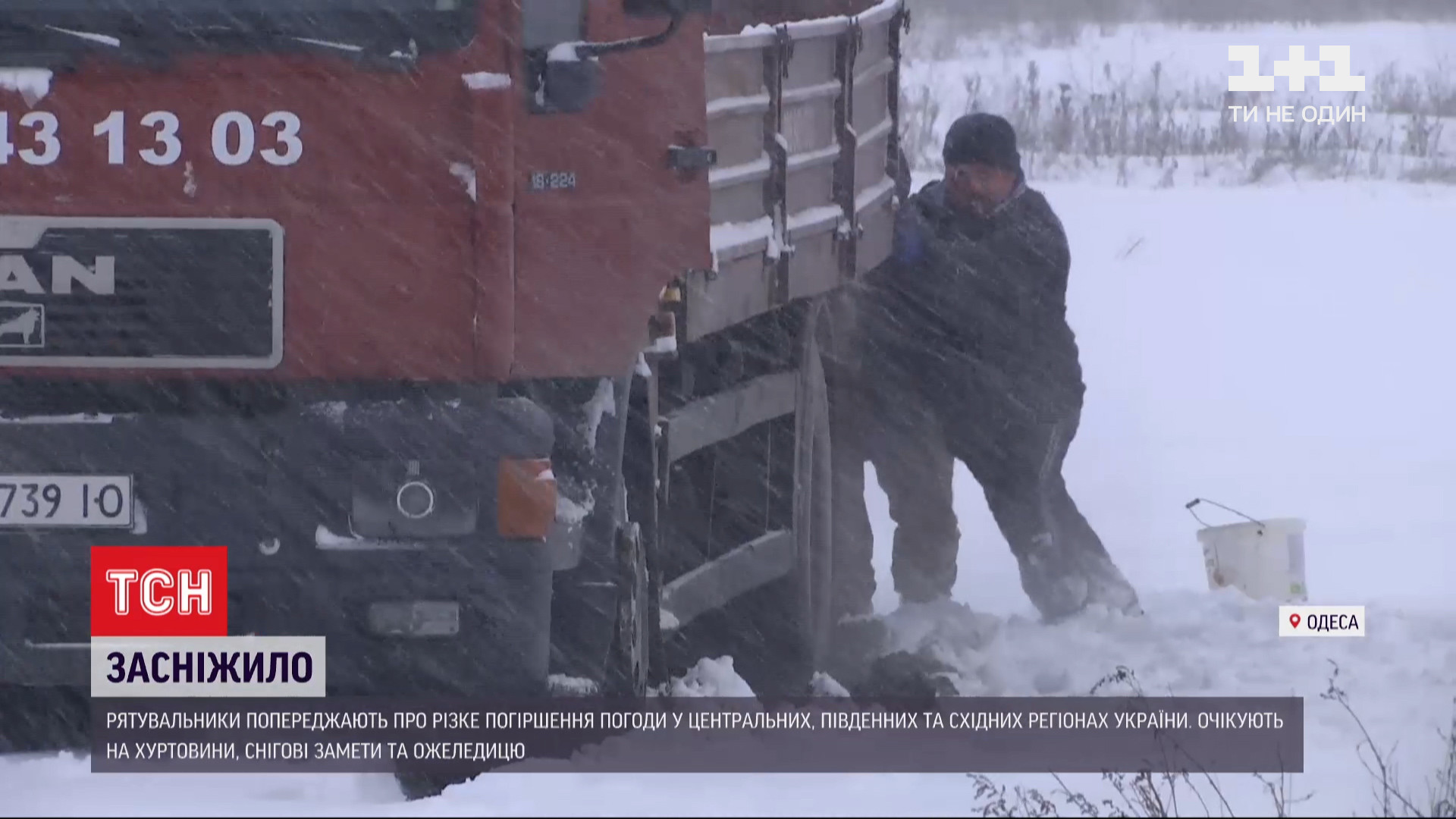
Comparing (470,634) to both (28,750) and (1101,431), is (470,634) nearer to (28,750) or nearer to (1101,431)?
(28,750)

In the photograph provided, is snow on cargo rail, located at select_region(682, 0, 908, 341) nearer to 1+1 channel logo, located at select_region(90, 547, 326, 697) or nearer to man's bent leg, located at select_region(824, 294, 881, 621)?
man's bent leg, located at select_region(824, 294, 881, 621)

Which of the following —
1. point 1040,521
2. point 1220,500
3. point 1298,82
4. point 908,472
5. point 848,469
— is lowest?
point 1298,82

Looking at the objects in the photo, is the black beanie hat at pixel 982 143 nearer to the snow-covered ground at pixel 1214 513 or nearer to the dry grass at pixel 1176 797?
the snow-covered ground at pixel 1214 513

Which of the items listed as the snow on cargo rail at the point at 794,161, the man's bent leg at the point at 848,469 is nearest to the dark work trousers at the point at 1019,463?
the man's bent leg at the point at 848,469

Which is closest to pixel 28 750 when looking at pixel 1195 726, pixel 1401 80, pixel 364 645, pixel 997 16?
pixel 364 645

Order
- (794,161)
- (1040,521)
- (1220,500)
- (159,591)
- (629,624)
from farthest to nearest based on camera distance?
(1220,500), (1040,521), (794,161), (629,624), (159,591)

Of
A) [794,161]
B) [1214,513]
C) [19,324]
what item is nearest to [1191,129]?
[1214,513]

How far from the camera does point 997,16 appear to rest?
34.7m

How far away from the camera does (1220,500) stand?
33.1 feet

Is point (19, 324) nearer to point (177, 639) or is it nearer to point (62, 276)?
point (62, 276)

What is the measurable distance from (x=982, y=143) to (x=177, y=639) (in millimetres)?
3903

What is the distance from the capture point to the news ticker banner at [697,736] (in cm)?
491

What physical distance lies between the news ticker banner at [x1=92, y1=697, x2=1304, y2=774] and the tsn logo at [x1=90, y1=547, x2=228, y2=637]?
0.17 meters

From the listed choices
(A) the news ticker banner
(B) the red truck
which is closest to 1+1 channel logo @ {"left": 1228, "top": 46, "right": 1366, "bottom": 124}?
(A) the news ticker banner
